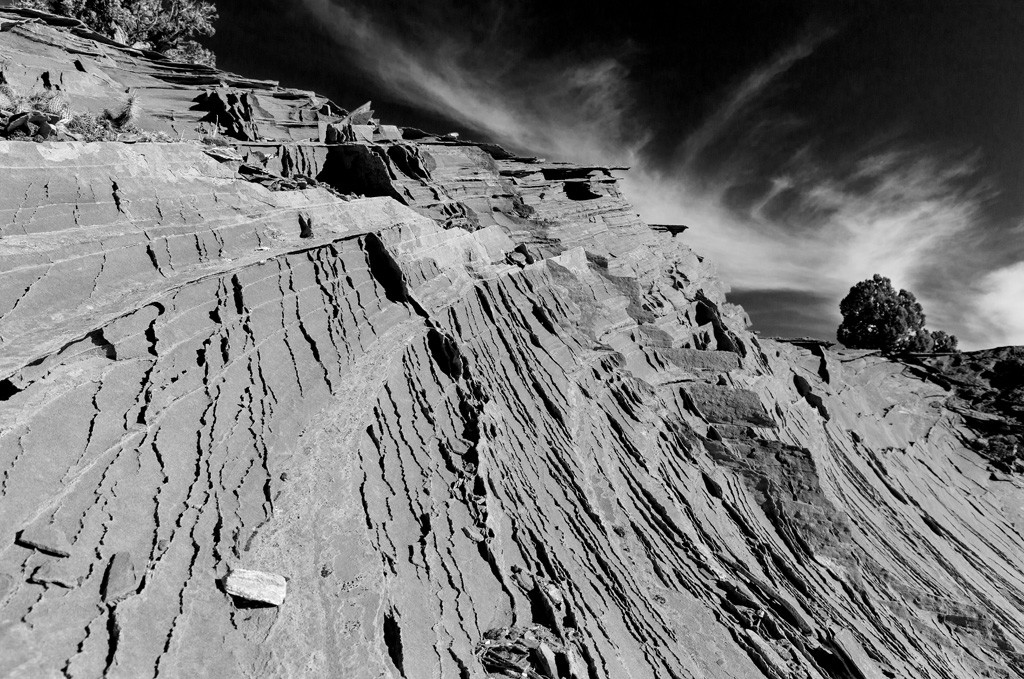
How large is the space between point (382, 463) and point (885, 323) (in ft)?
183

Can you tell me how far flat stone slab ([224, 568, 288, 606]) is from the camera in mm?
7301

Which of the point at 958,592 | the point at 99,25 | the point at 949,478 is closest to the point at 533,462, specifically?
the point at 958,592

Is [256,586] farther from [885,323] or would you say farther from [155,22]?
[885,323]

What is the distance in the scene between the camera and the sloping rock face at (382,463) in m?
7.04

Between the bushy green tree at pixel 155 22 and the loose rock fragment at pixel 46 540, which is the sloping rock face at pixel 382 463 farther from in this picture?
the bushy green tree at pixel 155 22

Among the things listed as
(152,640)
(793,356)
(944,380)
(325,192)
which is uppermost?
(944,380)

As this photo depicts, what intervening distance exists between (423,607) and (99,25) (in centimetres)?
3420

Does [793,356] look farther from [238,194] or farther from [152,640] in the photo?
[152,640]

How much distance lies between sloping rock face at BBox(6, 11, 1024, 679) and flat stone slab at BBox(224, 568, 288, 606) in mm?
101

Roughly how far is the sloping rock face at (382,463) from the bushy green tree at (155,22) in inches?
231

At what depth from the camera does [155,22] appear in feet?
98.1

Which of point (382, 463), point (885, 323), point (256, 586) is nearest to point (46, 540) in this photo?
point (256, 586)

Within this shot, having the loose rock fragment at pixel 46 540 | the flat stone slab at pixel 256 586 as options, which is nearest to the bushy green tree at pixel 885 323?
the flat stone slab at pixel 256 586

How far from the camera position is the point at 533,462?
1395 cm
